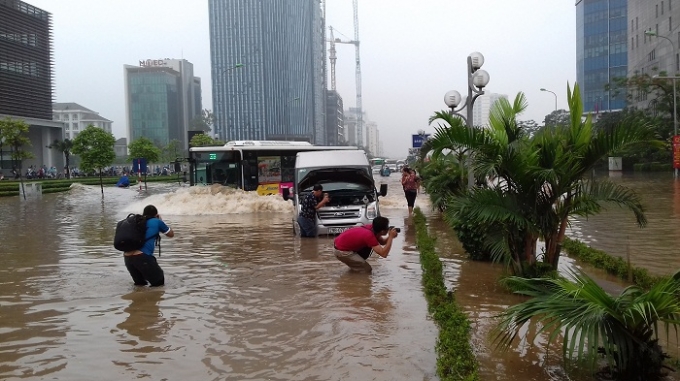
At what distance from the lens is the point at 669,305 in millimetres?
4426

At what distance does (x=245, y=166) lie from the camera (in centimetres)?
2462

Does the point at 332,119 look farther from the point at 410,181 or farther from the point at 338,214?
the point at 338,214

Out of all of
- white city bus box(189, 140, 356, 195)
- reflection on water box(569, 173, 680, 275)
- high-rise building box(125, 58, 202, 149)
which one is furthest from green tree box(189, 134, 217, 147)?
high-rise building box(125, 58, 202, 149)

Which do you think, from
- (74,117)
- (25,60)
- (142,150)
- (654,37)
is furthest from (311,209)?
(74,117)

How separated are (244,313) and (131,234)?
204 centimetres

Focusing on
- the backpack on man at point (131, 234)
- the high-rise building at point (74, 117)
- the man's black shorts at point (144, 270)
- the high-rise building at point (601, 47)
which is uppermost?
the high-rise building at point (601, 47)

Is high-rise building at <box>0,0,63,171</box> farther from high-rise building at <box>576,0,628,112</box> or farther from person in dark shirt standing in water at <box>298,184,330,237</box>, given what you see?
high-rise building at <box>576,0,628,112</box>

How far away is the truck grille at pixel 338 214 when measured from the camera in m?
14.5

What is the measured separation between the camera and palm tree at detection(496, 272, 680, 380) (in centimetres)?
445

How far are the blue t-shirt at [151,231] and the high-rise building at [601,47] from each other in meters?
93.6

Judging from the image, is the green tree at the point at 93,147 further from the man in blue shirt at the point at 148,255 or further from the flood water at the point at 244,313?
the man in blue shirt at the point at 148,255

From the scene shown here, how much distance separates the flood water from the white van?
1.78 feet

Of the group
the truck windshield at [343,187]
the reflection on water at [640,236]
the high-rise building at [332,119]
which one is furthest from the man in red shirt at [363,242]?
the high-rise building at [332,119]

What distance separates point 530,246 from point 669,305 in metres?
3.77
